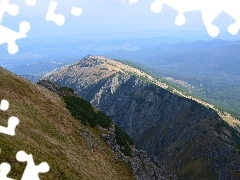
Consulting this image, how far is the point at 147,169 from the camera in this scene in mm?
71938

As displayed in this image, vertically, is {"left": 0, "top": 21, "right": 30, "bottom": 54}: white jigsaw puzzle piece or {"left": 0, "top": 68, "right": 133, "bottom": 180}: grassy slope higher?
{"left": 0, "top": 21, "right": 30, "bottom": 54}: white jigsaw puzzle piece

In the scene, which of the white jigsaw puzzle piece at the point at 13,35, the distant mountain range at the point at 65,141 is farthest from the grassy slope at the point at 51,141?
the white jigsaw puzzle piece at the point at 13,35

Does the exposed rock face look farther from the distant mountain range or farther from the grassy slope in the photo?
the grassy slope

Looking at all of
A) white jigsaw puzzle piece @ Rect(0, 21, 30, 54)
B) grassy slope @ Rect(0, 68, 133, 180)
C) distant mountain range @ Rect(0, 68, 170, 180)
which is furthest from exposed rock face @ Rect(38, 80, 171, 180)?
white jigsaw puzzle piece @ Rect(0, 21, 30, 54)

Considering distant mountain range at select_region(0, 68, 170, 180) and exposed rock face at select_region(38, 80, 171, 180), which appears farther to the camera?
exposed rock face at select_region(38, 80, 171, 180)

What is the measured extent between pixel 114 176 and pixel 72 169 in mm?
14495

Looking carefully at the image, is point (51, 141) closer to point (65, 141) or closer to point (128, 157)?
point (65, 141)

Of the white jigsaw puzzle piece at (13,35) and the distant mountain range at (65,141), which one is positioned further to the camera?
the distant mountain range at (65,141)

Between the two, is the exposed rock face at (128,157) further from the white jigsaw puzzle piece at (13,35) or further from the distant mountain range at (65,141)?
the white jigsaw puzzle piece at (13,35)

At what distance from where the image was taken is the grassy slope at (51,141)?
38450mm

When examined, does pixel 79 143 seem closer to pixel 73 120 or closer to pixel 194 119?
pixel 73 120

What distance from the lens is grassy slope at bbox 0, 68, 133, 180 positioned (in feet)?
126

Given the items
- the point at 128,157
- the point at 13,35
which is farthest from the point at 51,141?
the point at 128,157

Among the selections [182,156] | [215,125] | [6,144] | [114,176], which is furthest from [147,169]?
[215,125]
